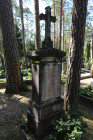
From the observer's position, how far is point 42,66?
2.52 m

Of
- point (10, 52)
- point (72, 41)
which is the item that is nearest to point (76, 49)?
point (72, 41)

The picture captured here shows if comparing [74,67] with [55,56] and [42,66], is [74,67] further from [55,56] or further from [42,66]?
[42,66]

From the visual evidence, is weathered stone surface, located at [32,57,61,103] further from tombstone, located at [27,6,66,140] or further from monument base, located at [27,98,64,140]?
monument base, located at [27,98,64,140]

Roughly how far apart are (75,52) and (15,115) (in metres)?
3.20

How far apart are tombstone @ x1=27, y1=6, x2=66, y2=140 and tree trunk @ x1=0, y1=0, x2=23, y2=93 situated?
3.00 meters

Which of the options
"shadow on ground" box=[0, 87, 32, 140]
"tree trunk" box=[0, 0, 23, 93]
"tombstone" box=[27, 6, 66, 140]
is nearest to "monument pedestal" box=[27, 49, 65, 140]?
"tombstone" box=[27, 6, 66, 140]

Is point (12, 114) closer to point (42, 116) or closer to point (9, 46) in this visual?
point (42, 116)

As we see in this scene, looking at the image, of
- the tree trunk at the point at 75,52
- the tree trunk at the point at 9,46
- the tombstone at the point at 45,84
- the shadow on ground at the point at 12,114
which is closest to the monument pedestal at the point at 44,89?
the tombstone at the point at 45,84

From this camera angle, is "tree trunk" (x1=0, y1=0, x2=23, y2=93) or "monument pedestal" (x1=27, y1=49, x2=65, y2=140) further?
"tree trunk" (x1=0, y1=0, x2=23, y2=93)

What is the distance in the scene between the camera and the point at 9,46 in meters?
5.11

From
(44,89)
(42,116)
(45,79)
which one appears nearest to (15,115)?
(42,116)

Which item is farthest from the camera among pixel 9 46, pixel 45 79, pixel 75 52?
pixel 9 46

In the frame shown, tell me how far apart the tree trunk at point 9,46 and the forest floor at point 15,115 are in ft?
2.49

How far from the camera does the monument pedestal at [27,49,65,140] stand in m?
2.52
